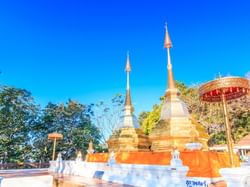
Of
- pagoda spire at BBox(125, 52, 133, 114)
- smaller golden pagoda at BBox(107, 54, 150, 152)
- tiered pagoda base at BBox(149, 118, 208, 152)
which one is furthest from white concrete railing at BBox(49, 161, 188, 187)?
pagoda spire at BBox(125, 52, 133, 114)

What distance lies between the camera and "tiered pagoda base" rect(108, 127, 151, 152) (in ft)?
55.6

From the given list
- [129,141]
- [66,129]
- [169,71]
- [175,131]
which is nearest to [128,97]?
[129,141]

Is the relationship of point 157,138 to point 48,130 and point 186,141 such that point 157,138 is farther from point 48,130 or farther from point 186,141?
point 48,130

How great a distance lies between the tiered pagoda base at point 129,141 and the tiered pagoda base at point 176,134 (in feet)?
9.18

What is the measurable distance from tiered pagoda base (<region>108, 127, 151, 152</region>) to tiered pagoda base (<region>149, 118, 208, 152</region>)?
2.80 m

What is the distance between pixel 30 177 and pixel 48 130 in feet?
32.7

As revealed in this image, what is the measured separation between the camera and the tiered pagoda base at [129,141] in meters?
16.9

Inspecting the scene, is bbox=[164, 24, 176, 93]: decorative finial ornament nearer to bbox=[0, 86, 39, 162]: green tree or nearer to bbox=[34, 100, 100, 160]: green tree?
bbox=[34, 100, 100, 160]: green tree

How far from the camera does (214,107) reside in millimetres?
25281

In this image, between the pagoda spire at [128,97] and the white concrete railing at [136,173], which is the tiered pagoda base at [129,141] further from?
the white concrete railing at [136,173]

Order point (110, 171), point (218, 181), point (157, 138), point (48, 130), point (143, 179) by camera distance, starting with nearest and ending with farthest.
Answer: point (218, 181)
point (143, 179)
point (110, 171)
point (157, 138)
point (48, 130)

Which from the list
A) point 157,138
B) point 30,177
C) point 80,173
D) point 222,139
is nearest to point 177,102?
point 157,138

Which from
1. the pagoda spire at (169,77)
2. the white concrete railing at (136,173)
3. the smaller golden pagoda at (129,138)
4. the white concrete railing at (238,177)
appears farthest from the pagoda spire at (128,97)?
the white concrete railing at (238,177)

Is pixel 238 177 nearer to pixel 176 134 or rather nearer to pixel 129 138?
pixel 176 134
